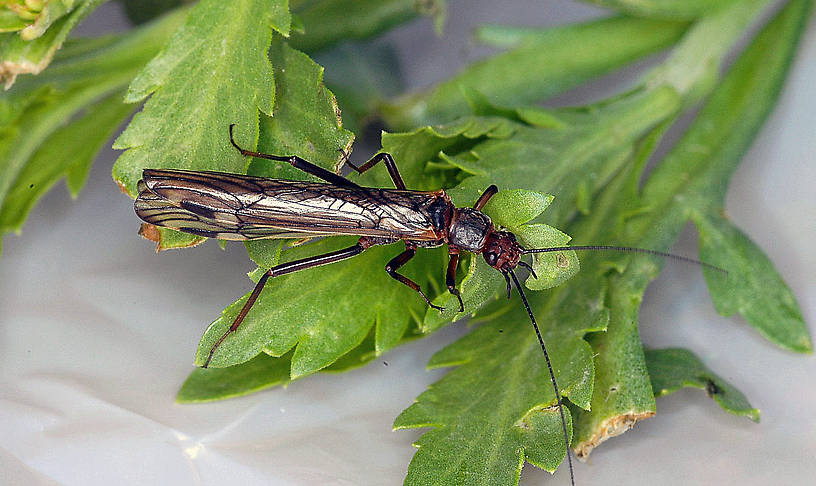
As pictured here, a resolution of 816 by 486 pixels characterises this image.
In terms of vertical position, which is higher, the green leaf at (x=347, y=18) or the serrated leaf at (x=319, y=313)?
the green leaf at (x=347, y=18)

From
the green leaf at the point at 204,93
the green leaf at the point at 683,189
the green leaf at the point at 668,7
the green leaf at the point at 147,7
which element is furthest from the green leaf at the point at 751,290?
the green leaf at the point at 147,7

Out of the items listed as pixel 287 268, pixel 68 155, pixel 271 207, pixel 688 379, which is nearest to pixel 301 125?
pixel 271 207

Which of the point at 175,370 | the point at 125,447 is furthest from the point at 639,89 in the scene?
the point at 125,447

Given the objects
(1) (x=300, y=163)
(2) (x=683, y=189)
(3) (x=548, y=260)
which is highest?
(1) (x=300, y=163)

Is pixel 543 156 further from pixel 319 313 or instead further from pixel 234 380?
pixel 234 380

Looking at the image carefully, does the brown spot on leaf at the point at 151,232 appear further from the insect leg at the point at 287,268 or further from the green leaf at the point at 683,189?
the green leaf at the point at 683,189

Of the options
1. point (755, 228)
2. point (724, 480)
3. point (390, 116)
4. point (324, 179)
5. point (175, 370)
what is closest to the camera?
→ point (724, 480)

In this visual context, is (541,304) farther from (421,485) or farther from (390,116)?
(390,116)
